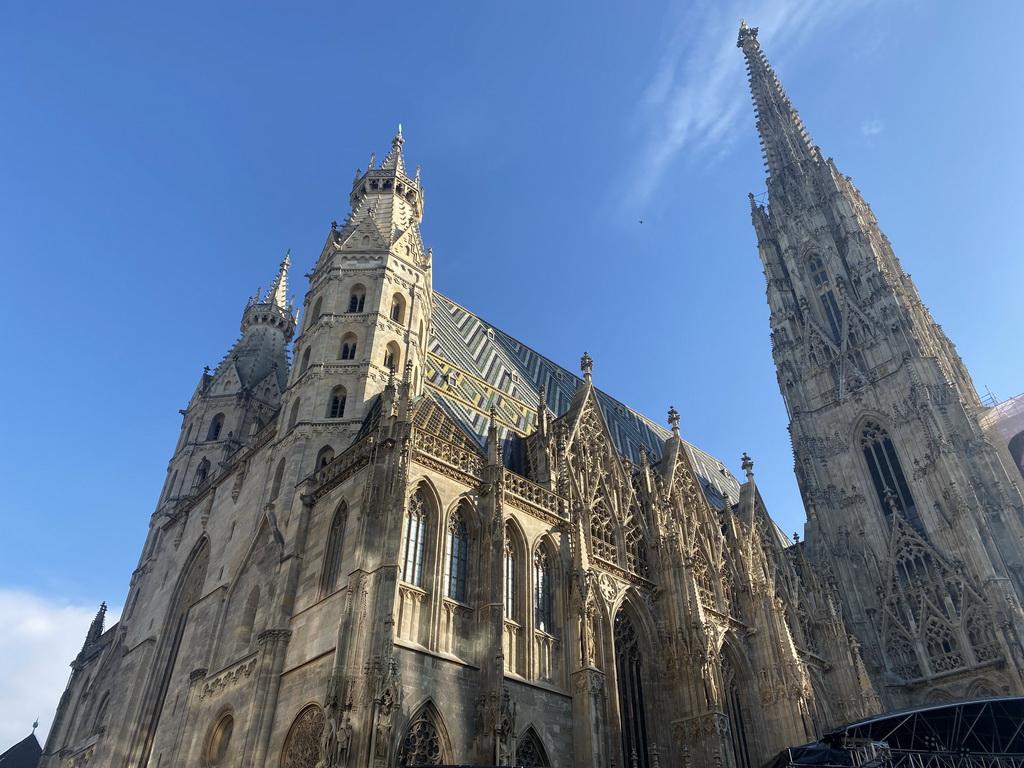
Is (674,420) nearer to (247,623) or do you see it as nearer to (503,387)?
(503,387)

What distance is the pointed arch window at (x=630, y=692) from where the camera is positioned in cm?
2355

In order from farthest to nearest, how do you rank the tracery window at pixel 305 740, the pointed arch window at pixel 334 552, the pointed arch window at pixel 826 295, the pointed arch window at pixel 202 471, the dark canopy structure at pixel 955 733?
the pointed arch window at pixel 826 295
the pointed arch window at pixel 202 471
the pointed arch window at pixel 334 552
the dark canopy structure at pixel 955 733
the tracery window at pixel 305 740

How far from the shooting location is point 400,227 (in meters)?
32.1

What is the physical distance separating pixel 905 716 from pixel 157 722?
909 inches

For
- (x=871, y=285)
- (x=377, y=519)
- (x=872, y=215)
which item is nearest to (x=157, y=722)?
(x=377, y=519)

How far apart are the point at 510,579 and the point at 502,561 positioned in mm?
1250

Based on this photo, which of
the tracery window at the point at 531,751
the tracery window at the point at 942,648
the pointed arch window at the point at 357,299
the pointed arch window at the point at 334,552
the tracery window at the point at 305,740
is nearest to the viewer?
the tracery window at the point at 305,740

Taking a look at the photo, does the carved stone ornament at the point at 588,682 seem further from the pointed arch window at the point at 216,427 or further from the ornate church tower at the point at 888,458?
the pointed arch window at the point at 216,427

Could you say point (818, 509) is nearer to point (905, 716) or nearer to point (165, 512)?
point (905, 716)

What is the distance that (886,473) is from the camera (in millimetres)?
43406

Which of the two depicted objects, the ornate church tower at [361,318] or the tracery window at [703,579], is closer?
the ornate church tower at [361,318]

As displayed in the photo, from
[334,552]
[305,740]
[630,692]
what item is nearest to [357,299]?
[334,552]

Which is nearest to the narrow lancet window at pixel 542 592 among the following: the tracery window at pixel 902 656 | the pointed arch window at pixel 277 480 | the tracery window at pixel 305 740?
the tracery window at pixel 305 740

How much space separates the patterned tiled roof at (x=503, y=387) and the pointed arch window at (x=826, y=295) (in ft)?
39.4
